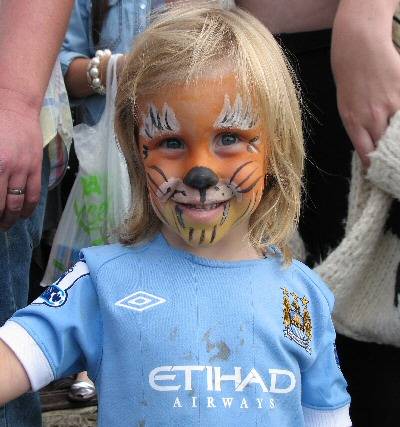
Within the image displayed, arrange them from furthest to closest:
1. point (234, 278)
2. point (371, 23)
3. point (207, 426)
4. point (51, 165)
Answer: point (51, 165)
point (371, 23)
point (234, 278)
point (207, 426)

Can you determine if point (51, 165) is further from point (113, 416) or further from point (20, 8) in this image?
point (113, 416)

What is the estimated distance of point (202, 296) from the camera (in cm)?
141

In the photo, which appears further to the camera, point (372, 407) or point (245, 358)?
point (372, 407)

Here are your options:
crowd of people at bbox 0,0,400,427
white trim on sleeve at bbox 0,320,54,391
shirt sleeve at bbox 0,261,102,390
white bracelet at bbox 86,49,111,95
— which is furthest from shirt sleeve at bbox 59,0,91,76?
white trim on sleeve at bbox 0,320,54,391

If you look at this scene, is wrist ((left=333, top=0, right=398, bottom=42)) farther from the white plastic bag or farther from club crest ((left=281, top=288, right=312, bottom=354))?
the white plastic bag

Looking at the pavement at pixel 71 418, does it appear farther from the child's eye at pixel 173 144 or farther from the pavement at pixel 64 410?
the child's eye at pixel 173 144

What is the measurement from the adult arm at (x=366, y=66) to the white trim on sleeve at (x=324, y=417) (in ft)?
1.92

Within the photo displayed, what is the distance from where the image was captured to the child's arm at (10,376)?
126 cm

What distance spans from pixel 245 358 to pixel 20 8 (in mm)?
822

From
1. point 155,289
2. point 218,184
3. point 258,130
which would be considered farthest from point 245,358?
point 258,130

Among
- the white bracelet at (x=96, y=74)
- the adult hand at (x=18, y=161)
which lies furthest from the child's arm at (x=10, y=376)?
the white bracelet at (x=96, y=74)

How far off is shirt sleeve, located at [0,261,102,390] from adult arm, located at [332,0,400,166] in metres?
0.73

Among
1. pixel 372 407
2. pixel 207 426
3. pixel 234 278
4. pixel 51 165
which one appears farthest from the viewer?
pixel 372 407

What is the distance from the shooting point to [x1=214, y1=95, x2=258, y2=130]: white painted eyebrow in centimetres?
137
